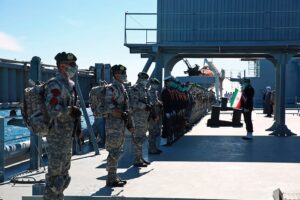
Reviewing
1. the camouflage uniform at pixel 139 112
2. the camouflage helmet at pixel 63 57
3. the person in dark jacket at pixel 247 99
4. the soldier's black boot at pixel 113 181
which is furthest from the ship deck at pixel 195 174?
the camouflage helmet at pixel 63 57

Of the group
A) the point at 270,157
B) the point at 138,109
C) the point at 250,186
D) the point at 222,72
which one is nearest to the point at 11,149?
the point at 138,109

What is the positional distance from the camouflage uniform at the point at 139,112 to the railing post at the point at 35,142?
182 centimetres

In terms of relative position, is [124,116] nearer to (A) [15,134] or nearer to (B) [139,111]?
(B) [139,111]

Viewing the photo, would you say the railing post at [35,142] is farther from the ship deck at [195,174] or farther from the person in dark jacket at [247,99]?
the person in dark jacket at [247,99]

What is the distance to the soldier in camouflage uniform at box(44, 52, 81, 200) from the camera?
15.2 ft

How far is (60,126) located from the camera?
15.5 ft

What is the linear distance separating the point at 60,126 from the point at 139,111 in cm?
367

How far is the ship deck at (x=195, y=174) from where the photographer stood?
240 inches

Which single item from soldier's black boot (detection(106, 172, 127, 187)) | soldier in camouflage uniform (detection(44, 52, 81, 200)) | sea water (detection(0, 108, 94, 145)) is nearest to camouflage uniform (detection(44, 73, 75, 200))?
soldier in camouflage uniform (detection(44, 52, 81, 200))

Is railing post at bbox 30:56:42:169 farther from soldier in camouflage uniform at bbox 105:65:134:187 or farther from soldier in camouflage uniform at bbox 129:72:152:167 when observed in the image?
soldier in camouflage uniform at bbox 105:65:134:187

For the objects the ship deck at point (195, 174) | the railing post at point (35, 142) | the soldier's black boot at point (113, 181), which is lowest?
the ship deck at point (195, 174)

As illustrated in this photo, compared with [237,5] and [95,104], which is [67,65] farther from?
[237,5]

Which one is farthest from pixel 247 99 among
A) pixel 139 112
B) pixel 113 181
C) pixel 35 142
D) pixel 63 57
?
pixel 63 57

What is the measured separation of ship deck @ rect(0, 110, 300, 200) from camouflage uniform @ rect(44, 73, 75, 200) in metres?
0.71
